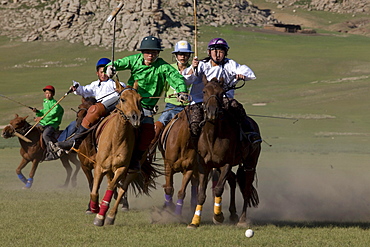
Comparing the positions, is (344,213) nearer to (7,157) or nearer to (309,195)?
(309,195)

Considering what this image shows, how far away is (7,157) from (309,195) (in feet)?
44.6

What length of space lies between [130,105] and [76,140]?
8.36ft

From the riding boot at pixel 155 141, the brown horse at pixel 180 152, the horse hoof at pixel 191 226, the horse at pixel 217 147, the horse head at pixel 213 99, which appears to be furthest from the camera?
the riding boot at pixel 155 141

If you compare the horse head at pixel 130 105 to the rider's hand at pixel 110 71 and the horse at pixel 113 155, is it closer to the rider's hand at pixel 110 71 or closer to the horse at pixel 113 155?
the horse at pixel 113 155

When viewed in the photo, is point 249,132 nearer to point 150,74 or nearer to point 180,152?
point 180,152

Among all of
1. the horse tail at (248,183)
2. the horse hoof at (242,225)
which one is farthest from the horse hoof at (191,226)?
the horse tail at (248,183)

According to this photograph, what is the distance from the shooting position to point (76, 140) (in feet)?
39.4

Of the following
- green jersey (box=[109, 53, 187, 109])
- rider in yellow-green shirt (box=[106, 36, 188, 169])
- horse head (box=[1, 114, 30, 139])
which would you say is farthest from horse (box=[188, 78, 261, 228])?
horse head (box=[1, 114, 30, 139])

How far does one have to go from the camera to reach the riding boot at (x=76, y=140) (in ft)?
38.8

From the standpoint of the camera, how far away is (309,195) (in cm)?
1532

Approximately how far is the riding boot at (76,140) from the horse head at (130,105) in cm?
181

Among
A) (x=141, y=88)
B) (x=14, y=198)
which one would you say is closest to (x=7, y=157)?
(x=14, y=198)

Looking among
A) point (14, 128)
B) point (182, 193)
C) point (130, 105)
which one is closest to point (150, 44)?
point (130, 105)

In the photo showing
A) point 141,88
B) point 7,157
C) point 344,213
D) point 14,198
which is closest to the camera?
point 141,88
